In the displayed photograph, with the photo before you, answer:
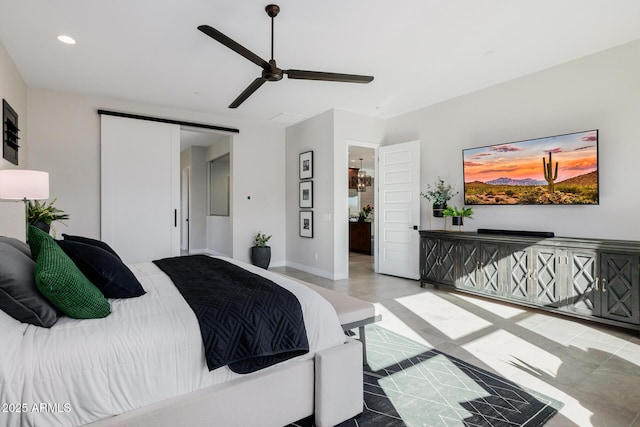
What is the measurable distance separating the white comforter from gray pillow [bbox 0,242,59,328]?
0.10 feet

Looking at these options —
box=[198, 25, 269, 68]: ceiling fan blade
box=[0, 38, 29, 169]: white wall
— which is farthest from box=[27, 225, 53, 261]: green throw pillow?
box=[0, 38, 29, 169]: white wall

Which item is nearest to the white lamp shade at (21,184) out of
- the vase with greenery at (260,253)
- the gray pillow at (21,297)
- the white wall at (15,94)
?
the white wall at (15,94)

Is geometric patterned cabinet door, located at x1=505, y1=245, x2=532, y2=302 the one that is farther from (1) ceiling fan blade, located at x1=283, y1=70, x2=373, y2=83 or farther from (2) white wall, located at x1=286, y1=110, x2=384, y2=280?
(1) ceiling fan blade, located at x1=283, y1=70, x2=373, y2=83

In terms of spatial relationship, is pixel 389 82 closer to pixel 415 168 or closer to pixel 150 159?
pixel 415 168

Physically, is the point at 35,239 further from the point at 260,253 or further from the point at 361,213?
the point at 361,213

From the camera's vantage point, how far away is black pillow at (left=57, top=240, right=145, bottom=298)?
182 cm

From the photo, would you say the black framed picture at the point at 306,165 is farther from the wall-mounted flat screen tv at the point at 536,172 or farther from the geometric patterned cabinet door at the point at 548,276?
the geometric patterned cabinet door at the point at 548,276

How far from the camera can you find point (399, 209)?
5.57 m

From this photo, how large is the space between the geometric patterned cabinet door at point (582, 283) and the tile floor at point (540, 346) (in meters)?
0.17

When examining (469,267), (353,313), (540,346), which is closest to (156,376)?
(353,313)

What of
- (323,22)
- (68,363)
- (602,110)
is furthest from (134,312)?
(602,110)

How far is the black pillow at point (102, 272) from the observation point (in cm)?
182

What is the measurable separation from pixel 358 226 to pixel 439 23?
6.09m

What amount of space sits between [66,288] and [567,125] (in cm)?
482
